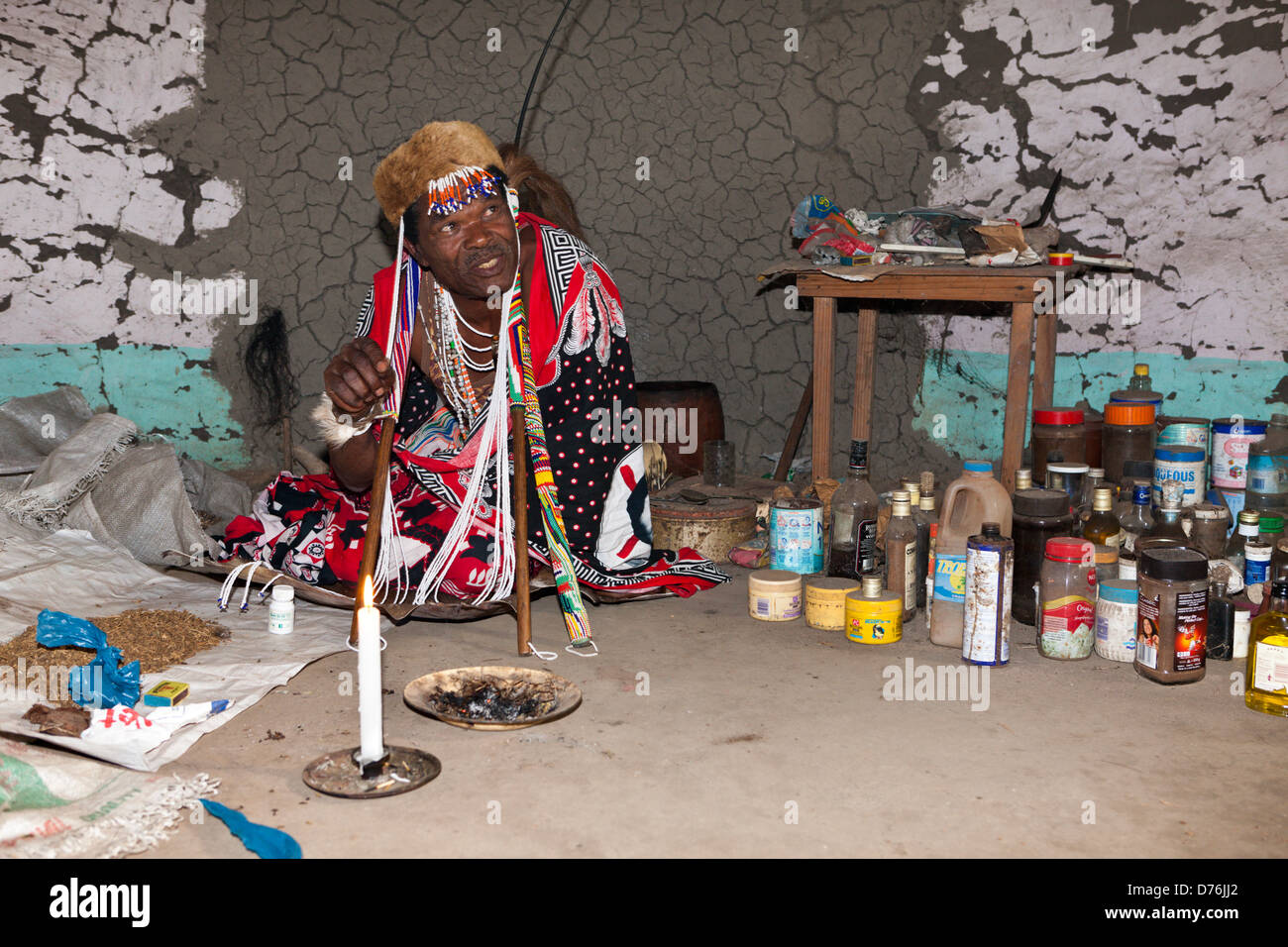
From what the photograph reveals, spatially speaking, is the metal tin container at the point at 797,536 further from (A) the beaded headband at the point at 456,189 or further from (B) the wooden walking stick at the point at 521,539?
Answer: (A) the beaded headband at the point at 456,189

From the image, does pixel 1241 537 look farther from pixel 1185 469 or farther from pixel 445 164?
pixel 445 164

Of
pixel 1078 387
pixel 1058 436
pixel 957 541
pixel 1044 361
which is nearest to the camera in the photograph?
pixel 957 541

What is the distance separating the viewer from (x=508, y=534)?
3.43m

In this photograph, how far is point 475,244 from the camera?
331 cm

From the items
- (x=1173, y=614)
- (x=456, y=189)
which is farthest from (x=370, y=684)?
(x=1173, y=614)

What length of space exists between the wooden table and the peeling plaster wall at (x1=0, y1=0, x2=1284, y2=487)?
0.56 meters

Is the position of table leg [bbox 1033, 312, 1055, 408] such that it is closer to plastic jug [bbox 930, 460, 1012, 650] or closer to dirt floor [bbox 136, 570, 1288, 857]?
plastic jug [bbox 930, 460, 1012, 650]

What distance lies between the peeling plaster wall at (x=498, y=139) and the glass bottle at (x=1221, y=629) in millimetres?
1950

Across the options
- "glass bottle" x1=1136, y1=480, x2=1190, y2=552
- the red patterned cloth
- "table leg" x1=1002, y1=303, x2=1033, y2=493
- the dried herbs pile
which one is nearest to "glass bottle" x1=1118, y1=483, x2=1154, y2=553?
"glass bottle" x1=1136, y1=480, x2=1190, y2=552

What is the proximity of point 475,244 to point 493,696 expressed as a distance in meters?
1.34

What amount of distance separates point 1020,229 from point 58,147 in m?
4.21

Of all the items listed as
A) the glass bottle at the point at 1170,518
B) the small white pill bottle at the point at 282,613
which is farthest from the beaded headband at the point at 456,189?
the glass bottle at the point at 1170,518

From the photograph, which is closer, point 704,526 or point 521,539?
point 521,539
